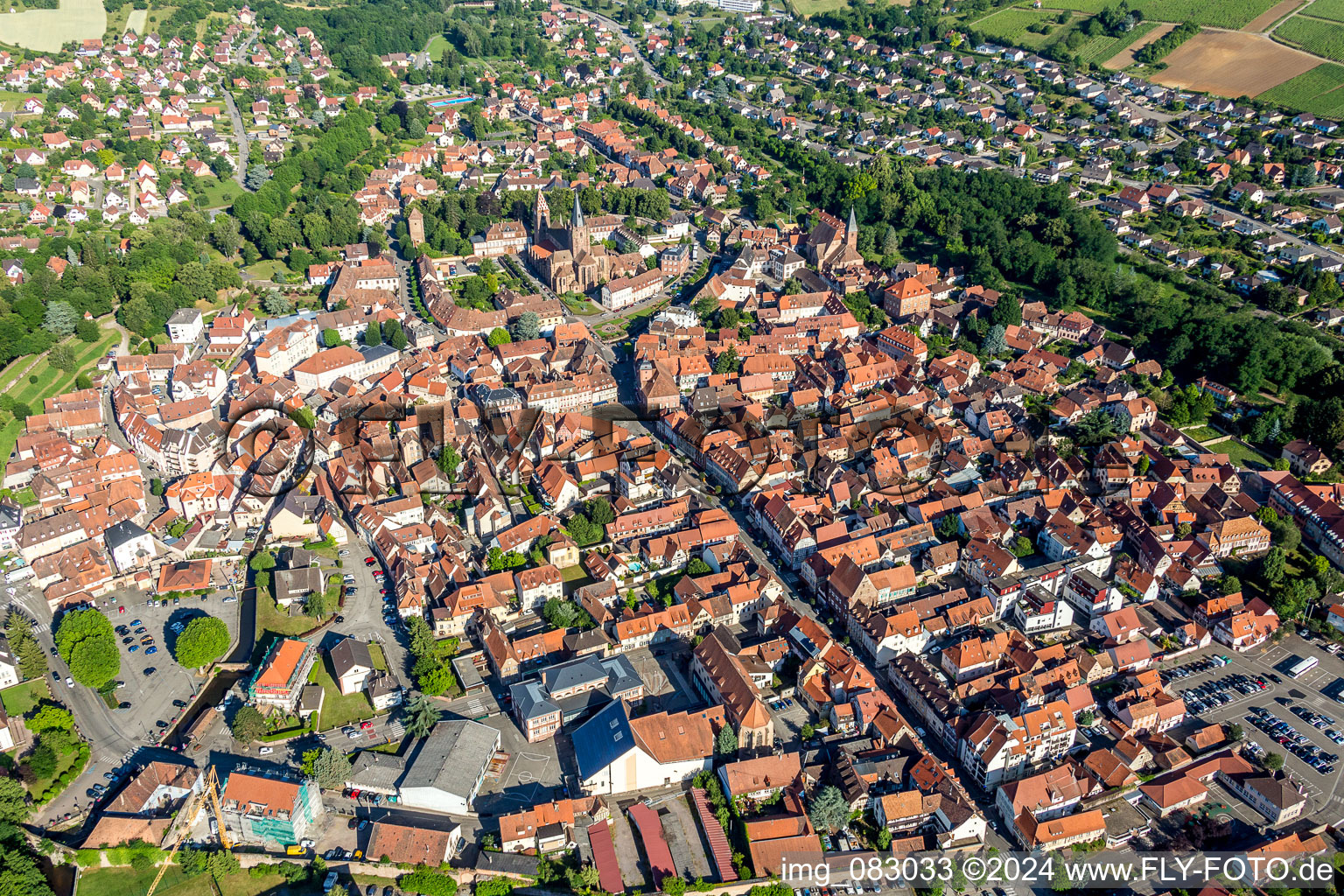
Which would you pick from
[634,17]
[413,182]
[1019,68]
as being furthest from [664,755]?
[634,17]

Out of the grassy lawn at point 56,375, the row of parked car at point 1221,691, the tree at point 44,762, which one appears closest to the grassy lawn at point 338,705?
the tree at point 44,762

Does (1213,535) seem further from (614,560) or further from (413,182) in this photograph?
(413,182)

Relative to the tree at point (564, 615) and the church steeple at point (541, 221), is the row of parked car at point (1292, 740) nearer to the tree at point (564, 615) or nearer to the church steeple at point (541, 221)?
the tree at point (564, 615)

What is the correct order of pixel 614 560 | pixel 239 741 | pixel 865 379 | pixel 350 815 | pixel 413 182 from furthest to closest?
pixel 413 182 < pixel 865 379 < pixel 614 560 < pixel 239 741 < pixel 350 815

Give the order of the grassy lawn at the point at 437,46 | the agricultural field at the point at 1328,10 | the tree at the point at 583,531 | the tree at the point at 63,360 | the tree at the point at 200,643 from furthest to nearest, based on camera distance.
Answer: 1. the grassy lawn at the point at 437,46
2. the agricultural field at the point at 1328,10
3. the tree at the point at 63,360
4. the tree at the point at 583,531
5. the tree at the point at 200,643

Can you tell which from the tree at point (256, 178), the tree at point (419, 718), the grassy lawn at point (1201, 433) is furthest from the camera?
the tree at point (256, 178)

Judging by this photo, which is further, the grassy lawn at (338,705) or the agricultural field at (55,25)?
the agricultural field at (55,25)

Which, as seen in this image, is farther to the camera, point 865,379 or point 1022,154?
point 1022,154

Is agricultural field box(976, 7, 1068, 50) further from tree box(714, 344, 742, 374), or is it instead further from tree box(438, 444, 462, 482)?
tree box(438, 444, 462, 482)
